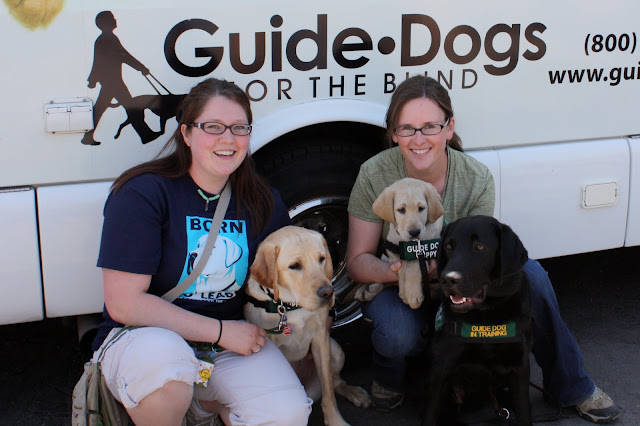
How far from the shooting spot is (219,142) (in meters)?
2.94

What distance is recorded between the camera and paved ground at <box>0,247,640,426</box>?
3471 millimetres

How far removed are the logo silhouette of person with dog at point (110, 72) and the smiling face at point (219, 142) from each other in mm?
354

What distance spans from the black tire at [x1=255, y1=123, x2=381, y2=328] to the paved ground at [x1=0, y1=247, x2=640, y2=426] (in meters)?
0.60

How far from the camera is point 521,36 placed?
12.1 ft

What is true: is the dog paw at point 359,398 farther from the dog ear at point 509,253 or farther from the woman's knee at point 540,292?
the dog ear at point 509,253

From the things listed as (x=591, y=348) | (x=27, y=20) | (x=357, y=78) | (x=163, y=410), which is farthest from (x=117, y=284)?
(x=591, y=348)

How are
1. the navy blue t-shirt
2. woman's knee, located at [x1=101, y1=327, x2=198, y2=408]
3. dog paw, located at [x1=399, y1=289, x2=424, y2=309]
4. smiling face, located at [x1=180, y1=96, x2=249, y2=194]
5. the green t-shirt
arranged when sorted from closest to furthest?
1. woman's knee, located at [x1=101, y1=327, x2=198, y2=408]
2. the navy blue t-shirt
3. smiling face, located at [x1=180, y1=96, x2=249, y2=194]
4. dog paw, located at [x1=399, y1=289, x2=424, y2=309]
5. the green t-shirt

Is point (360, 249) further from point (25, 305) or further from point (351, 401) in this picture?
point (25, 305)

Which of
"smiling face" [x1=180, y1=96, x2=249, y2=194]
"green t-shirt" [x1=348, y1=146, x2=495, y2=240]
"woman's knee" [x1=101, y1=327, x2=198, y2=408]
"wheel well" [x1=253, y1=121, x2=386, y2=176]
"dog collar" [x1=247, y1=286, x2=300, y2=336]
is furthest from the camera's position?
"wheel well" [x1=253, y1=121, x2=386, y2=176]

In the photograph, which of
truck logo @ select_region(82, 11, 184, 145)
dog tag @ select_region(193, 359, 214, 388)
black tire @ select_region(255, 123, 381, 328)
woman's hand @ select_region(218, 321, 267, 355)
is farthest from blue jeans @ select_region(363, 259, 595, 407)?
truck logo @ select_region(82, 11, 184, 145)

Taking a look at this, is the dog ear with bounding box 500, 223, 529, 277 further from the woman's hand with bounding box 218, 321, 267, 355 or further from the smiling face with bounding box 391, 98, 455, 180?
the woman's hand with bounding box 218, 321, 267, 355

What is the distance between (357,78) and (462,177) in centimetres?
65

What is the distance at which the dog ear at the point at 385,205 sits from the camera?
320cm

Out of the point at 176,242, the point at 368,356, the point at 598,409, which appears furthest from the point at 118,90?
the point at 598,409
